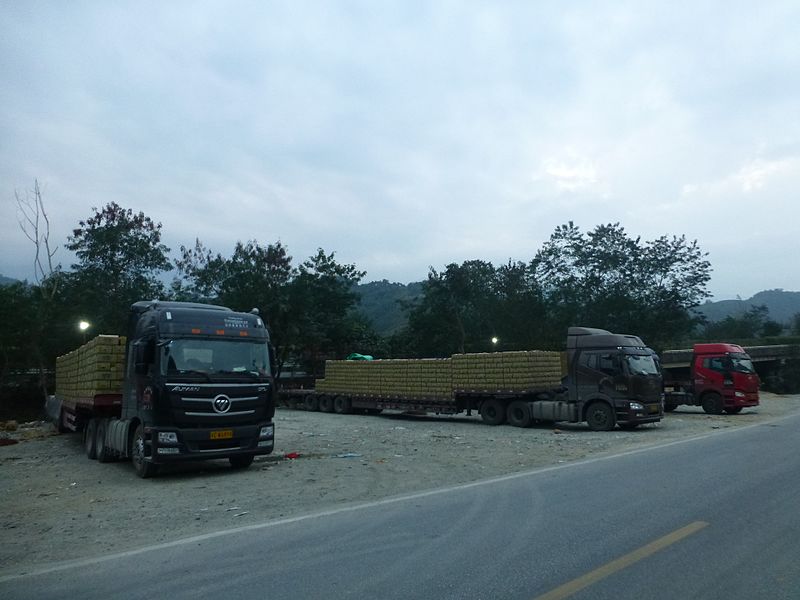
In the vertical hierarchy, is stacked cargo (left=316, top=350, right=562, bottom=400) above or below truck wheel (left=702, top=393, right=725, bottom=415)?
above

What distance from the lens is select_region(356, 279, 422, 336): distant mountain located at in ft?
282

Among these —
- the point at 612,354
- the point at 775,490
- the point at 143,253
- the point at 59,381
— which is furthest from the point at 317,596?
the point at 143,253

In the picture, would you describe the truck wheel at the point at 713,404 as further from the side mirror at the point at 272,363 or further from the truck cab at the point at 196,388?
the truck cab at the point at 196,388

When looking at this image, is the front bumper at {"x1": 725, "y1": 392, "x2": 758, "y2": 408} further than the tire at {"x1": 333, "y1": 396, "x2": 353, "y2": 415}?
No

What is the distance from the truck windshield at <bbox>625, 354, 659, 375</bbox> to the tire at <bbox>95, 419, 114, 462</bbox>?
1416 cm

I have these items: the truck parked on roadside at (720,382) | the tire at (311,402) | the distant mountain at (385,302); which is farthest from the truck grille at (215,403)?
the distant mountain at (385,302)

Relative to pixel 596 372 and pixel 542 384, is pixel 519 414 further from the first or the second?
pixel 596 372

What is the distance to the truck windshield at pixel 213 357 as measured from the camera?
35.1 ft

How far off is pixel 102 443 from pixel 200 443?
410 centimetres

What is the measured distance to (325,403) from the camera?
2811cm

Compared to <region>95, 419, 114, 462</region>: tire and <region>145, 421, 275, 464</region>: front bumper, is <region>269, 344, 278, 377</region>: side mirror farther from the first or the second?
<region>95, 419, 114, 462</region>: tire

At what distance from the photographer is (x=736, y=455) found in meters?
11.8

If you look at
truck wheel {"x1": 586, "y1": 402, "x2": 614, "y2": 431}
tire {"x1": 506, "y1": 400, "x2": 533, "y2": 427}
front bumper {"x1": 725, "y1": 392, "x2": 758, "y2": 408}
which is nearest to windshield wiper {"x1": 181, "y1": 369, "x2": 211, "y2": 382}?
tire {"x1": 506, "y1": 400, "x2": 533, "y2": 427}

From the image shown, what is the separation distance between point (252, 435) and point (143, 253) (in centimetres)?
→ 2887
